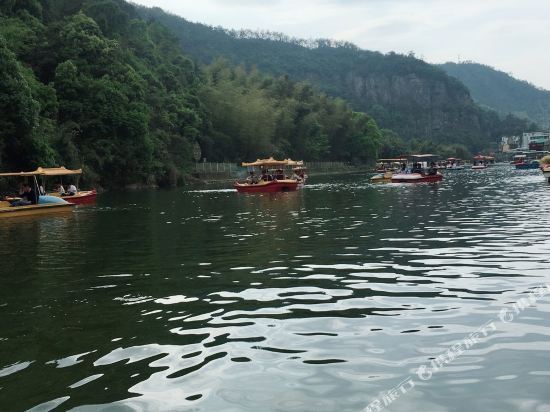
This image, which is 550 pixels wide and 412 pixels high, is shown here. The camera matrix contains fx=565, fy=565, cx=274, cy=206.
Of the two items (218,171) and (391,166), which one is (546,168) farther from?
(218,171)

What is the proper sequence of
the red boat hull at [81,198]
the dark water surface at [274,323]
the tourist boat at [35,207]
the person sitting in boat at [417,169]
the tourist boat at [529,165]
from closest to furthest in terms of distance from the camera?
the dark water surface at [274,323], the tourist boat at [35,207], the red boat hull at [81,198], the person sitting in boat at [417,169], the tourist boat at [529,165]

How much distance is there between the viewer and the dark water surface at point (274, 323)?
17.9ft

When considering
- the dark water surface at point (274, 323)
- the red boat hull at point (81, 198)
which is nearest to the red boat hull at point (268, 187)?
the red boat hull at point (81, 198)

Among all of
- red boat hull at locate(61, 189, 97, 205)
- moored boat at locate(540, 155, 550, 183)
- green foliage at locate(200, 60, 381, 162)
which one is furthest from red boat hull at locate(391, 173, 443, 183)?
green foliage at locate(200, 60, 381, 162)

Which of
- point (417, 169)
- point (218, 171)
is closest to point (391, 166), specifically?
point (218, 171)

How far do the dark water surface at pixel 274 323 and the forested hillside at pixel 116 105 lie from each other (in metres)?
29.2

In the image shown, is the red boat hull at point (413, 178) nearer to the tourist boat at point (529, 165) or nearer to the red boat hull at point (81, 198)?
the red boat hull at point (81, 198)

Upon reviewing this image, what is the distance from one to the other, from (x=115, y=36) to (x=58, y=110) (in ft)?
102

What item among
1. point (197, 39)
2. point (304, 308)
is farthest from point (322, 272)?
point (197, 39)

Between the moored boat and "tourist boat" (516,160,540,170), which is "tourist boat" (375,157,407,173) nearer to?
the moored boat

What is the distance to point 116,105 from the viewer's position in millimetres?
55594

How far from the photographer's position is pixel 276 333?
7305 millimetres

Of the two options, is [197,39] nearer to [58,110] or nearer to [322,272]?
[58,110]

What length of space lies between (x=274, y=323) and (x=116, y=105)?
5161 cm
